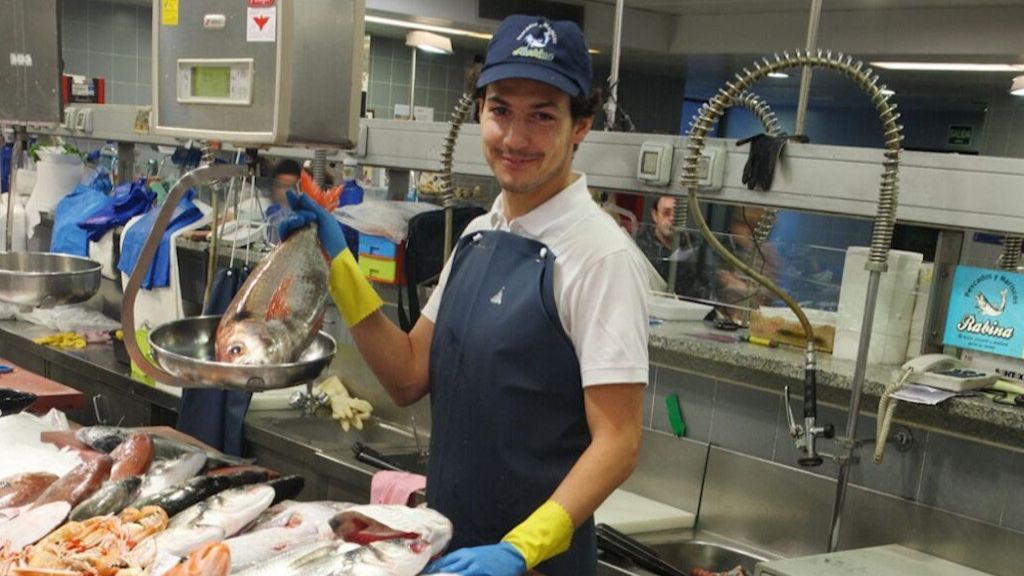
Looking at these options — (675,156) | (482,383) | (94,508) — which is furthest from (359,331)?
(675,156)

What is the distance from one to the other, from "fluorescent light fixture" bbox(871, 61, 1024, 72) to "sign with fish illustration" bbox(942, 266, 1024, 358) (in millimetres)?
6148

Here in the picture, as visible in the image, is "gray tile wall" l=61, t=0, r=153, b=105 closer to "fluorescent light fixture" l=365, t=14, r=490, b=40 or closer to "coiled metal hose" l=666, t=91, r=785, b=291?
"fluorescent light fixture" l=365, t=14, r=490, b=40

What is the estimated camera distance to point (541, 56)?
6.12ft

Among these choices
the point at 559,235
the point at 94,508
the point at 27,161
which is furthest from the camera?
the point at 27,161

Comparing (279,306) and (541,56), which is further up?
(541,56)

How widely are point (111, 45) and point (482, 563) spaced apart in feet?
30.5

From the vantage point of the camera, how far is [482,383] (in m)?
2.00

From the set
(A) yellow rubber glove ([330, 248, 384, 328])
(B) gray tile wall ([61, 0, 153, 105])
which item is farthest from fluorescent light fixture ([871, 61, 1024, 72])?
(A) yellow rubber glove ([330, 248, 384, 328])

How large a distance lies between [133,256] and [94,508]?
9.08 ft

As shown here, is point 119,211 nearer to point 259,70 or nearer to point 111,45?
point 259,70

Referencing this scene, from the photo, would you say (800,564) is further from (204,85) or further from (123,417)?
(123,417)

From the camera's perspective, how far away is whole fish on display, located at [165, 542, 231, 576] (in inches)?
59.0

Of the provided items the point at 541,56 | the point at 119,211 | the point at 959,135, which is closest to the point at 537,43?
the point at 541,56

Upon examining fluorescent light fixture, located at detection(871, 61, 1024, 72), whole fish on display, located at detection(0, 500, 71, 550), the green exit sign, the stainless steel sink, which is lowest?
the stainless steel sink
